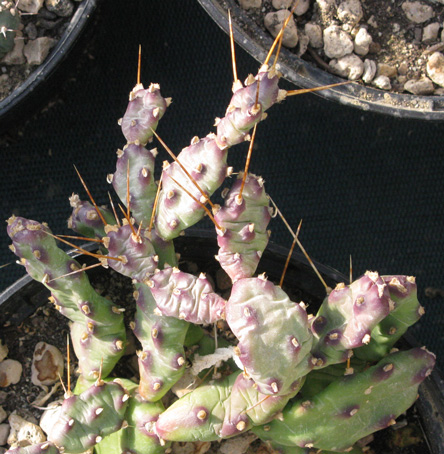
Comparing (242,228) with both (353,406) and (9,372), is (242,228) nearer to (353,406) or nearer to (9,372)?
(353,406)

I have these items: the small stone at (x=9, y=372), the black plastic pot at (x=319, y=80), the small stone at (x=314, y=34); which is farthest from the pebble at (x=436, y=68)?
the small stone at (x=9, y=372)

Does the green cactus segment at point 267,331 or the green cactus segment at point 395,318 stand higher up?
the green cactus segment at point 267,331

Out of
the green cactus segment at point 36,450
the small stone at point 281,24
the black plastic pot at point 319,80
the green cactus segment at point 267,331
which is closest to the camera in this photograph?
the green cactus segment at point 267,331

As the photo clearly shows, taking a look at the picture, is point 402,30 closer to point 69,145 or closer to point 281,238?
point 281,238

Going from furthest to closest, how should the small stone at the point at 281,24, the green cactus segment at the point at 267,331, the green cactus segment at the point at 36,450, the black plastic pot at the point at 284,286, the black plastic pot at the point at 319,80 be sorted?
A: the small stone at the point at 281,24
the black plastic pot at the point at 319,80
the black plastic pot at the point at 284,286
the green cactus segment at the point at 36,450
the green cactus segment at the point at 267,331

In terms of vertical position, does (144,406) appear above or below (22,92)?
below

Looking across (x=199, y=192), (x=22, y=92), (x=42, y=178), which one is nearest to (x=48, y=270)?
(x=199, y=192)

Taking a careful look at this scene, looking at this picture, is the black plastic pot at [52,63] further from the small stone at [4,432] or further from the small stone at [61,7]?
the small stone at [4,432]
